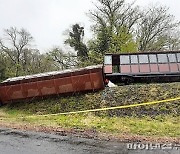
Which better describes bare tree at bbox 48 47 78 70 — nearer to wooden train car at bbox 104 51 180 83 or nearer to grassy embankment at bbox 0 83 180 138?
wooden train car at bbox 104 51 180 83

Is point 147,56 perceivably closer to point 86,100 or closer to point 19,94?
point 86,100

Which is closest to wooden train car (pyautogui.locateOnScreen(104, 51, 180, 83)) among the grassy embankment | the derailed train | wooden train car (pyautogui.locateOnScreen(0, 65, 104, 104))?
the derailed train

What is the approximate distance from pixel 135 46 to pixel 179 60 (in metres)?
17.3

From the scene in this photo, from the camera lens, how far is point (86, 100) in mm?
17438

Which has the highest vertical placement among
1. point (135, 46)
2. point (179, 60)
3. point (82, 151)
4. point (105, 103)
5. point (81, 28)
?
point (81, 28)

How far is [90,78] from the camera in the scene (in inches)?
736

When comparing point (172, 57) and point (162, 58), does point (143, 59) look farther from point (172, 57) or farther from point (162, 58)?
point (172, 57)

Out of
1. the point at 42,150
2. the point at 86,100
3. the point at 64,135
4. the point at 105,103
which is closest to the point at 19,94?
the point at 86,100

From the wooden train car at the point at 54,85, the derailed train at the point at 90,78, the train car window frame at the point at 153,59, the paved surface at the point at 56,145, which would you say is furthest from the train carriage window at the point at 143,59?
the paved surface at the point at 56,145

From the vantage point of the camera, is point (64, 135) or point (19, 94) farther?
point (19, 94)

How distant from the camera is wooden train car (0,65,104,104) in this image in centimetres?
1870

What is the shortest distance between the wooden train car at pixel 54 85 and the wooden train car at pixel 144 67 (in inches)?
177

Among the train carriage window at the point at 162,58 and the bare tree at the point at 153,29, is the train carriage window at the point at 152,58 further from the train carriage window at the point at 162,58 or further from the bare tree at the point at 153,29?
the bare tree at the point at 153,29

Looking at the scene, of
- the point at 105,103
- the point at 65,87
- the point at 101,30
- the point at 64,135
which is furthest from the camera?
the point at 101,30
